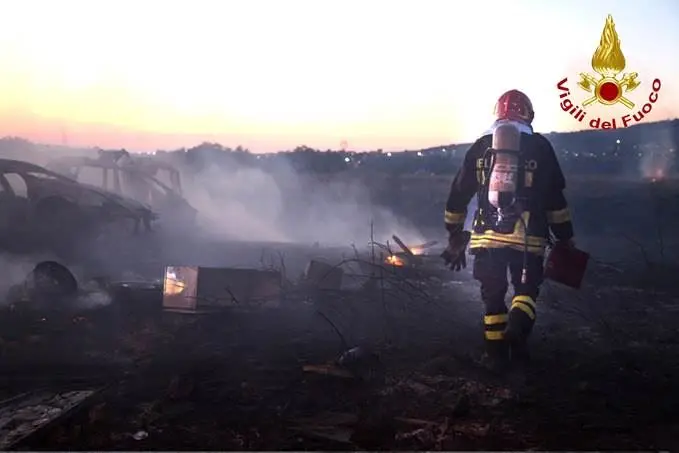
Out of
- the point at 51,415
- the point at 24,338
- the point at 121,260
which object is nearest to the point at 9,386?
the point at 51,415

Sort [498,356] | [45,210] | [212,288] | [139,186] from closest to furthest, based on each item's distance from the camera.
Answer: [498,356] < [212,288] < [45,210] < [139,186]

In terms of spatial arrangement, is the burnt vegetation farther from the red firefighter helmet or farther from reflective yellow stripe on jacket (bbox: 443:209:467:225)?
the red firefighter helmet

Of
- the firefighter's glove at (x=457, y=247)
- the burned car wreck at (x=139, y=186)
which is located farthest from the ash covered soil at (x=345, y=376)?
the burned car wreck at (x=139, y=186)

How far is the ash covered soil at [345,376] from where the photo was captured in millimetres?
3877

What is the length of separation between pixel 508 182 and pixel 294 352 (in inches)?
90.3

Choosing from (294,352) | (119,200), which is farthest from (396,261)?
(119,200)

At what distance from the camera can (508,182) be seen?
5.30m

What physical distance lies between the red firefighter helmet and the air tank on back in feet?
→ 0.75

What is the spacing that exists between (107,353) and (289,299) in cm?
242

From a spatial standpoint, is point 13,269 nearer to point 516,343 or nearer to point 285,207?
point 516,343

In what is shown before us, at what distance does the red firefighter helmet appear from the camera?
5.57m

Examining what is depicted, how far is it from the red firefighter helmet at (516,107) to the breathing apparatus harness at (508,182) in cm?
24

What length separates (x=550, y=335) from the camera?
21.8 ft

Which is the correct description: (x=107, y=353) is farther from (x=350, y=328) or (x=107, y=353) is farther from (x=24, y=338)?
(x=350, y=328)
